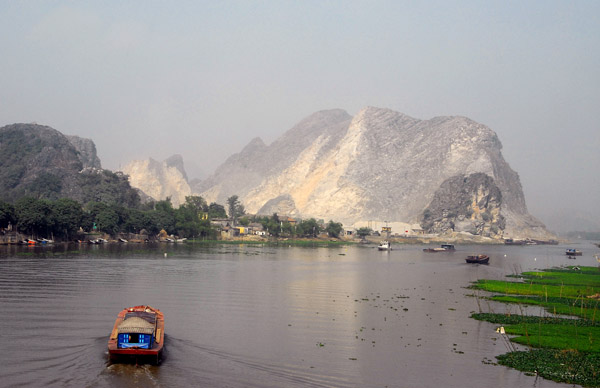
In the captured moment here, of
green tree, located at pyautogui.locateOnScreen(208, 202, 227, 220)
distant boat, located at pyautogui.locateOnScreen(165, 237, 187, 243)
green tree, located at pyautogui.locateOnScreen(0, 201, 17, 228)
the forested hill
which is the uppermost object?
the forested hill

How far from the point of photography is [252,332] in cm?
2906

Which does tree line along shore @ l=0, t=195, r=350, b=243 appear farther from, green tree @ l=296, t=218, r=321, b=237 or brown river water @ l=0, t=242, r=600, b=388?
brown river water @ l=0, t=242, r=600, b=388

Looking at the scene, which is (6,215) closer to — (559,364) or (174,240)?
(174,240)

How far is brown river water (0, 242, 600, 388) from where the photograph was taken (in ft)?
70.2

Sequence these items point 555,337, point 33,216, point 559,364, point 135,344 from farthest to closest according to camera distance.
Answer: point 33,216 → point 555,337 → point 559,364 → point 135,344

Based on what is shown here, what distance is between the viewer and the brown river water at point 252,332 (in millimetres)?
21406

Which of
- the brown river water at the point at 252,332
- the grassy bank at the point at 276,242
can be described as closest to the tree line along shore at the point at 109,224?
the grassy bank at the point at 276,242

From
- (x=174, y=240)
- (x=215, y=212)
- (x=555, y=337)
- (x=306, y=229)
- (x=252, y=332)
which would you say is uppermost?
(x=215, y=212)

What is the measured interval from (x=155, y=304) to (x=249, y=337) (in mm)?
10904

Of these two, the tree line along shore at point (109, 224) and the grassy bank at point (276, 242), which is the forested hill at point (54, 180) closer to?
the tree line along shore at point (109, 224)

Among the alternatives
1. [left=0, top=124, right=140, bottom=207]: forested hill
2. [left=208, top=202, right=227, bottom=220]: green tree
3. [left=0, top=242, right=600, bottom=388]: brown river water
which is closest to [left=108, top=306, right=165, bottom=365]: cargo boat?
[left=0, top=242, right=600, bottom=388]: brown river water

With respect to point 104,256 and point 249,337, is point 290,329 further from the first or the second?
point 104,256

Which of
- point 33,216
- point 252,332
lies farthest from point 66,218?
point 252,332

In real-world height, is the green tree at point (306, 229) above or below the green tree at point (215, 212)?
below
